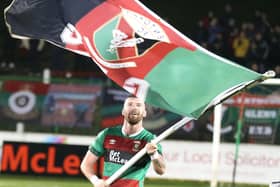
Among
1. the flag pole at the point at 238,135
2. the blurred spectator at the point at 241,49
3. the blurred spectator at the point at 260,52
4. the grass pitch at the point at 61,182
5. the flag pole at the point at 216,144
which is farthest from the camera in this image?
the blurred spectator at the point at 241,49

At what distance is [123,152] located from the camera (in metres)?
7.81

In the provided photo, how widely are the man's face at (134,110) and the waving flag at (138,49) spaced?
20.9 inches

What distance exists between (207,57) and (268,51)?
16.4 metres

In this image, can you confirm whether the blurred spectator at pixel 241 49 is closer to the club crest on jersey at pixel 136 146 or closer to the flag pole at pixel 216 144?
the flag pole at pixel 216 144

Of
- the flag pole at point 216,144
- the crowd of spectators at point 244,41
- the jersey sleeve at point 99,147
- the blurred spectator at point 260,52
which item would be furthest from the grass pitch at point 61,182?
the jersey sleeve at point 99,147

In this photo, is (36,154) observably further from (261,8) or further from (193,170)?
(261,8)

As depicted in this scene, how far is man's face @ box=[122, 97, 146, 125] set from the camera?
7.60m

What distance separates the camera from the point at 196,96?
6.77 metres

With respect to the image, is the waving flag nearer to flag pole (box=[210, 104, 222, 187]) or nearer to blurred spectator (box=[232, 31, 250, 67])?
flag pole (box=[210, 104, 222, 187])

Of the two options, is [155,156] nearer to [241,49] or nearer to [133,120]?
[133,120]

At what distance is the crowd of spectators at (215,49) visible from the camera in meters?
22.4

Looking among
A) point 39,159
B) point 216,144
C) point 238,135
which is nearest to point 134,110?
point 216,144

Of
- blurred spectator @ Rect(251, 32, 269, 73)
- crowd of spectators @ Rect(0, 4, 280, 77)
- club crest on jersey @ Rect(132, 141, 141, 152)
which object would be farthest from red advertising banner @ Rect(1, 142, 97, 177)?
club crest on jersey @ Rect(132, 141, 141, 152)

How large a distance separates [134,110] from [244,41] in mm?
15951
